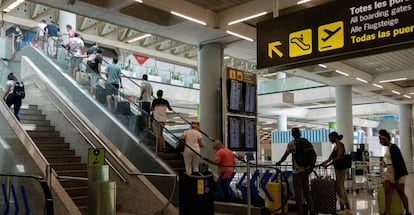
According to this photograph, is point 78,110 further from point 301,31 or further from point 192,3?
point 301,31

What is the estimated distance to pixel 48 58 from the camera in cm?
1303

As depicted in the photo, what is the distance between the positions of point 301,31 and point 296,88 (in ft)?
58.9

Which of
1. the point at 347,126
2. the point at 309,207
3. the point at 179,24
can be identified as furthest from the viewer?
the point at 347,126

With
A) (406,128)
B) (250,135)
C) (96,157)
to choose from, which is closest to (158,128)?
(250,135)

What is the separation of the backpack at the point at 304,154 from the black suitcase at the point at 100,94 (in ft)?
16.4

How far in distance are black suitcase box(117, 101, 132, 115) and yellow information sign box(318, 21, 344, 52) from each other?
568 centimetres

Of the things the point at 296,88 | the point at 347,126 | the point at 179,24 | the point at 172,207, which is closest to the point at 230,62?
the point at 296,88

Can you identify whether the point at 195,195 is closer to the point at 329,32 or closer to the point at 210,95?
the point at 329,32

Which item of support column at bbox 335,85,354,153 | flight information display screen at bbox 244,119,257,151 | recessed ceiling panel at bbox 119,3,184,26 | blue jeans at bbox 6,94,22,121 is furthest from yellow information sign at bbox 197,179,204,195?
support column at bbox 335,85,354,153

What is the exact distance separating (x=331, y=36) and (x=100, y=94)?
6554mm

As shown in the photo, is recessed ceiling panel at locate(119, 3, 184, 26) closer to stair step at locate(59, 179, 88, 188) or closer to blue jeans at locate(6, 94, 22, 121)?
blue jeans at locate(6, 94, 22, 121)

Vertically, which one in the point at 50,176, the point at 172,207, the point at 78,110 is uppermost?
the point at 78,110

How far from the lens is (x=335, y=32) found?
5.75m

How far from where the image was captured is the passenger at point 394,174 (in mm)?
7465
